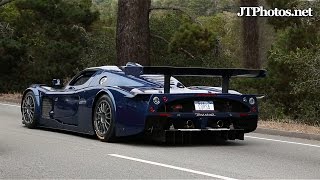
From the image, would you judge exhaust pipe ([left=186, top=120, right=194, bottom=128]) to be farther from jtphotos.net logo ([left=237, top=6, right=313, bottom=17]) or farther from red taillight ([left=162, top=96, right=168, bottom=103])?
jtphotos.net logo ([left=237, top=6, right=313, bottom=17])

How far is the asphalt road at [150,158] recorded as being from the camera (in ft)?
26.4

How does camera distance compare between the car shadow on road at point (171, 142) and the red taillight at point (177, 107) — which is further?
the car shadow on road at point (171, 142)

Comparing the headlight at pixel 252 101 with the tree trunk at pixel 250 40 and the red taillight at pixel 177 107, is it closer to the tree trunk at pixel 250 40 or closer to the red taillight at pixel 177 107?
the red taillight at pixel 177 107

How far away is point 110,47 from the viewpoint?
2684cm

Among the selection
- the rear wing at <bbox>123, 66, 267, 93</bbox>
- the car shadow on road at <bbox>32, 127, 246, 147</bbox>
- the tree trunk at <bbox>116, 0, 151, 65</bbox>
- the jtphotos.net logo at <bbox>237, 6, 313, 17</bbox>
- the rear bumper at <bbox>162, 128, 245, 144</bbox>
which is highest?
the jtphotos.net logo at <bbox>237, 6, 313, 17</bbox>

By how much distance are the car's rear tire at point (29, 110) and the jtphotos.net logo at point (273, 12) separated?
10.1m

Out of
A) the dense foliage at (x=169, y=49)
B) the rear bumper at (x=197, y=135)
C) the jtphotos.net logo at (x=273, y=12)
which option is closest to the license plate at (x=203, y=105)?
the rear bumper at (x=197, y=135)

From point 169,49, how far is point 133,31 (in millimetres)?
5201

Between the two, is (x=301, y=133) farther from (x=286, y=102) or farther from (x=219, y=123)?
A: (x=286, y=102)

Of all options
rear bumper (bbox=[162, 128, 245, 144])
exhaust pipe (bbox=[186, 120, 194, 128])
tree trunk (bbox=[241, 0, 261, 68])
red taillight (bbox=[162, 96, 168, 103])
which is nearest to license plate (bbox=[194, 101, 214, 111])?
exhaust pipe (bbox=[186, 120, 194, 128])

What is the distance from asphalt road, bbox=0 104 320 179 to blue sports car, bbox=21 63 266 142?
282 mm

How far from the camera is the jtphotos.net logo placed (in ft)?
67.9

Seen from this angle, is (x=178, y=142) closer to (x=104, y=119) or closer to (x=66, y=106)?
(x=104, y=119)

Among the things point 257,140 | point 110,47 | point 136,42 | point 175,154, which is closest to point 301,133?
point 257,140
